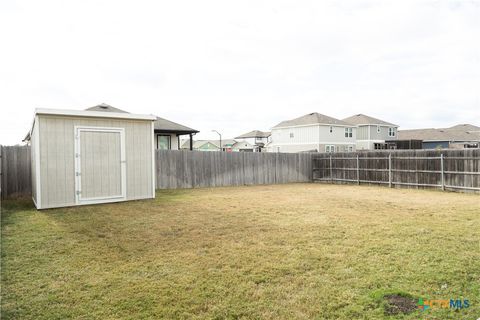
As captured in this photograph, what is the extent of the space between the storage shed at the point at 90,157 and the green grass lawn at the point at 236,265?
6.14 ft

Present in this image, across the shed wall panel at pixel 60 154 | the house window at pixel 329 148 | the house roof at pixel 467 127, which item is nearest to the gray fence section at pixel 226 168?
the shed wall panel at pixel 60 154

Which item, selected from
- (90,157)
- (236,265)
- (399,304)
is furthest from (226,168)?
(399,304)

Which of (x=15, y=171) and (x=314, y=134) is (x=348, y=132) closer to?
(x=314, y=134)

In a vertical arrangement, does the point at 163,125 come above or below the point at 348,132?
below

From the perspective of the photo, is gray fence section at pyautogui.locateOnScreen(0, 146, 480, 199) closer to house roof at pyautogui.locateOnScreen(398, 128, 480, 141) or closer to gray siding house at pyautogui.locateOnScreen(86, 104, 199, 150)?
gray siding house at pyautogui.locateOnScreen(86, 104, 199, 150)

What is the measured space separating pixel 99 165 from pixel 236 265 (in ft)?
24.0

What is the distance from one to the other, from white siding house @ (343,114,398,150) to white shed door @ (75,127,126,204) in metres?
34.7

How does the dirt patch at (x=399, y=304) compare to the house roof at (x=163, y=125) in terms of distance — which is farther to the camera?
the house roof at (x=163, y=125)

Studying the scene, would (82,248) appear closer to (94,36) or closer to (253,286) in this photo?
(253,286)

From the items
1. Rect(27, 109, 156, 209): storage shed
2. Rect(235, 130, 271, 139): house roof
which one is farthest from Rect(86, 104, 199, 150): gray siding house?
Rect(235, 130, 271, 139): house roof

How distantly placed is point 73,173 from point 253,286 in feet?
26.1

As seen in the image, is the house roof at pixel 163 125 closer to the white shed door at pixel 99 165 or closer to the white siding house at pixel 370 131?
the white shed door at pixel 99 165

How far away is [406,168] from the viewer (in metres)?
15.3

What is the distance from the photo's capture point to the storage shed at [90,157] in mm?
9156
